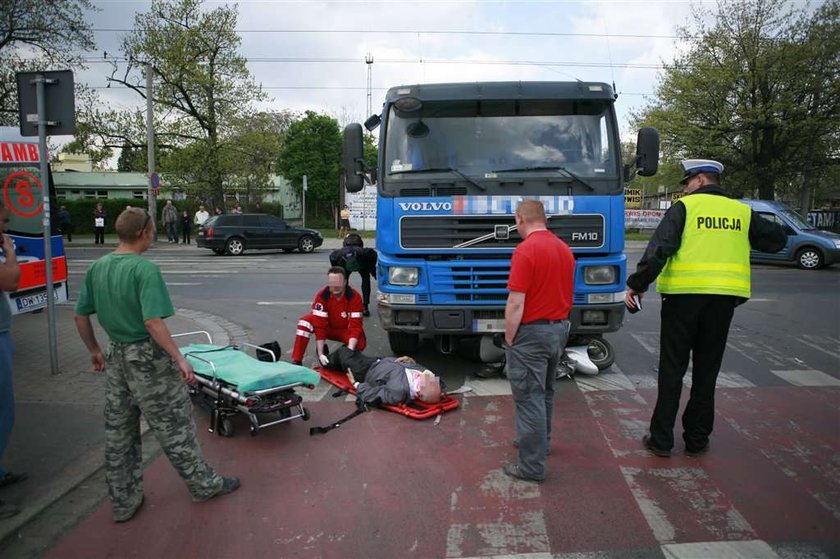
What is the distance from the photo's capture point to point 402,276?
5902 millimetres

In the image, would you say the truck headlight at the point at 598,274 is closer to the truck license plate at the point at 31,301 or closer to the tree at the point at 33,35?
the truck license plate at the point at 31,301

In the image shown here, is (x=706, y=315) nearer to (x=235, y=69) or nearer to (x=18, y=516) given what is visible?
(x=18, y=516)

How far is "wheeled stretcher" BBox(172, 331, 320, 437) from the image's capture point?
4602 millimetres

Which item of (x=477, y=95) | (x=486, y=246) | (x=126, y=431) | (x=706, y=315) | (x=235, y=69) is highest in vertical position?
(x=235, y=69)

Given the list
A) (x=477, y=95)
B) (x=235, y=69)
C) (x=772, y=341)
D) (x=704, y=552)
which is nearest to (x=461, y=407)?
(x=704, y=552)

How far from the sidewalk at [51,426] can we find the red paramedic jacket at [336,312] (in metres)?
1.96

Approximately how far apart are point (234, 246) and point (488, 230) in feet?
58.3

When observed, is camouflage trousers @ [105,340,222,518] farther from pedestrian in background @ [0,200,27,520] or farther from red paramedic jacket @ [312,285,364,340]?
red paramedic jacket @ [312,285,364,340]

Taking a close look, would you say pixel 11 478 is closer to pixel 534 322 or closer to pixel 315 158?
pixel 534 322

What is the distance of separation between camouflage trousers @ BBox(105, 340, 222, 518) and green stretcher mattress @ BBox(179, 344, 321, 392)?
3.22 ft

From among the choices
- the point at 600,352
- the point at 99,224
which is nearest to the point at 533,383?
the point at 600,352

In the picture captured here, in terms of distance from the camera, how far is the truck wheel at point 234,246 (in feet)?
71.5

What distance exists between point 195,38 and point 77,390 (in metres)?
27.8

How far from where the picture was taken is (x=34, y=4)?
77.5 ft
